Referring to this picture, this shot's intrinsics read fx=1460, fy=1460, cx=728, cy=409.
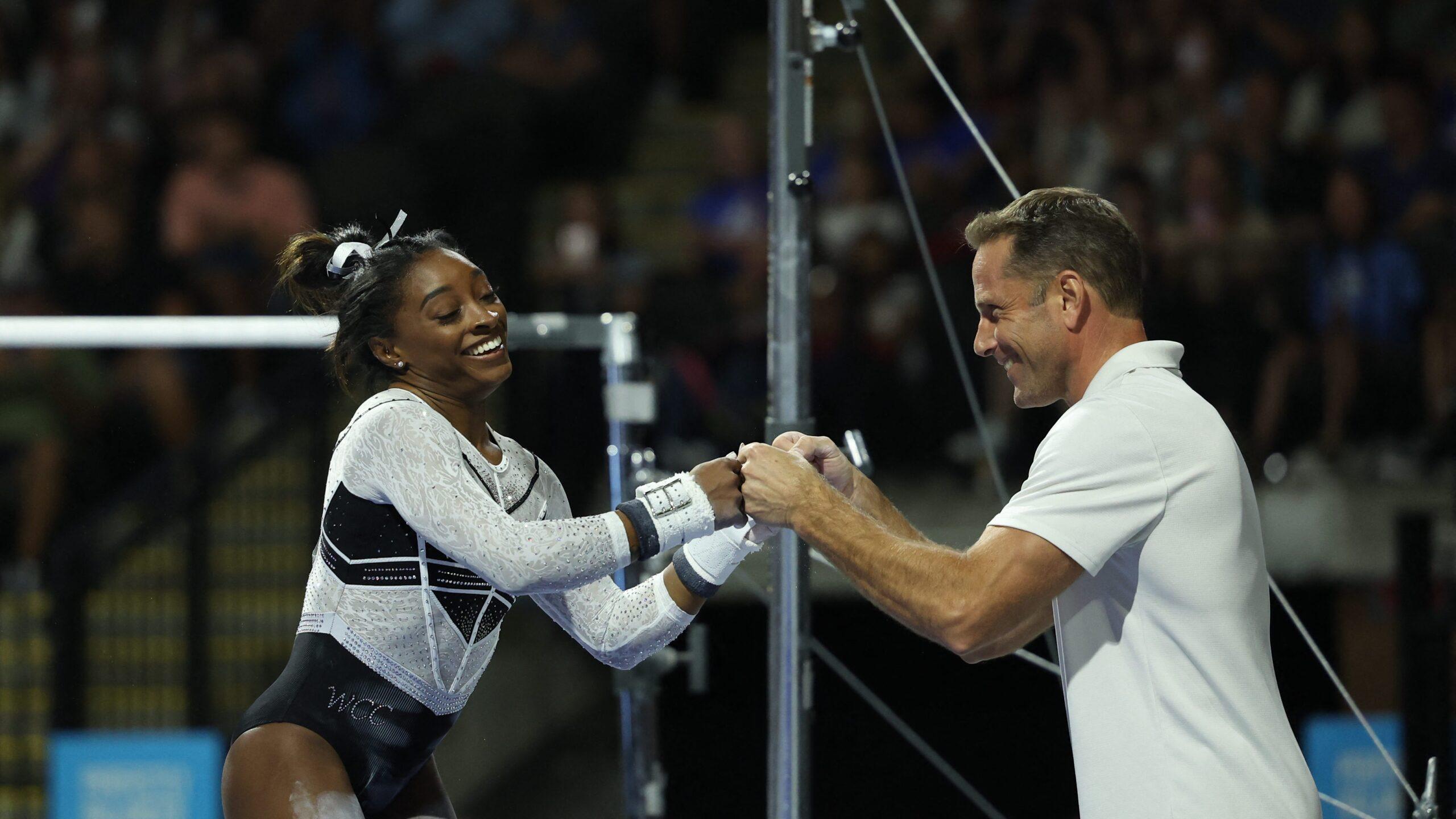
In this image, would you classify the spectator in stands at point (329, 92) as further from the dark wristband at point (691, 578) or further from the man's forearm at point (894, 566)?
the man's forearm at point (894, 566)

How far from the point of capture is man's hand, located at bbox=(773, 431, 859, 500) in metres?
2.77

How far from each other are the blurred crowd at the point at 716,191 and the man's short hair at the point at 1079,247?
9.20ft

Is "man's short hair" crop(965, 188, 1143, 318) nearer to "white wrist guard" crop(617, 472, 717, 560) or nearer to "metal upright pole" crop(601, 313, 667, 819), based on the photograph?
"white wrist guard" crop(617, 472, 717, 560)

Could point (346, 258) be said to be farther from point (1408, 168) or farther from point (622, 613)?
point (1408, 168)

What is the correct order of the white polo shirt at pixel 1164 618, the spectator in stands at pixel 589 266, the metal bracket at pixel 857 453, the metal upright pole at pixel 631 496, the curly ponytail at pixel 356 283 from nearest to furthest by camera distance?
the white polo shirt at pixel 1164 618 < the curly ponytail at pixel 356 283 < the metal bracket at pixel 857 453 < the metal upright pole at pixel 631 496 < the spectator in stands at pixel 589 266

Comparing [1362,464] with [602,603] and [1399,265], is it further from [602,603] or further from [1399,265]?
[602,603]

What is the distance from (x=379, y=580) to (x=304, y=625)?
6.2 inches

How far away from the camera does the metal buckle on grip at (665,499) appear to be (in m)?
2.48

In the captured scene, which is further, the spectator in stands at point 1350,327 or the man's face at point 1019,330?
the spectator in stands at point 1350,327

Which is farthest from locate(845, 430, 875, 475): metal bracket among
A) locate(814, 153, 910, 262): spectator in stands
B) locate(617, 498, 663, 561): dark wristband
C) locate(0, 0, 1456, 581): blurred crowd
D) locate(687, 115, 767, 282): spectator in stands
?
locate(687, 115, 767, 282): spectator in stands

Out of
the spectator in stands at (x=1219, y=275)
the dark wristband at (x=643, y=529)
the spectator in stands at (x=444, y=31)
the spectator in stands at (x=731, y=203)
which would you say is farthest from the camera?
the spectator in stands at (x=444, y=31)

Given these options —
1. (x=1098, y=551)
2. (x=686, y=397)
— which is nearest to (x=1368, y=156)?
(x=686, y=397)

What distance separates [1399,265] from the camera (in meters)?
5.79

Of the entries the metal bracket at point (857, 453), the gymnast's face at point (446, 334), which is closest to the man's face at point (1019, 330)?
the metal bracket at point (857, 453)
